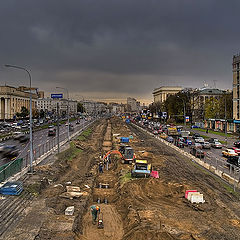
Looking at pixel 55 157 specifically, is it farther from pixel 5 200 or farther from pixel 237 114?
pixel 237 114

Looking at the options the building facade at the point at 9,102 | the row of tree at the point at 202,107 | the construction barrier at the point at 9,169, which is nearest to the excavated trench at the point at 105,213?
the construction barrier at the point at 9,169

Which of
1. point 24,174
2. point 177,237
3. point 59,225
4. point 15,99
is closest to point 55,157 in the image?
point 24,174

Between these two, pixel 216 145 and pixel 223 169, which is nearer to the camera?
pixel 223 169

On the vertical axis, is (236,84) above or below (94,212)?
above

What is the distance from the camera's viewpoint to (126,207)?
1955cm

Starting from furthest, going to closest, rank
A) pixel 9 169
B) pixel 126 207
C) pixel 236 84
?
pixel 236 84, pixel 9 169, pixel 126 207

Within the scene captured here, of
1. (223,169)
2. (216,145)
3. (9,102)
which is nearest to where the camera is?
(223,169)

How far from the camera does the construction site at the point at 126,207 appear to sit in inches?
572

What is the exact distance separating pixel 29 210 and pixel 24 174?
8.87 meters

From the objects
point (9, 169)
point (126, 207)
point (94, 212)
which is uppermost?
point (9, 169)

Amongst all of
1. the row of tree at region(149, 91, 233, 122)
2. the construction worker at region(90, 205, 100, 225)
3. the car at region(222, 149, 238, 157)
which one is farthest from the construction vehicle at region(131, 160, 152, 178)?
the row of tree at region(149, 91, 233, 122)

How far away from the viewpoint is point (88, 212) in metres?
19.1

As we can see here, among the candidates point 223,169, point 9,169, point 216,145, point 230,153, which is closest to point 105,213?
point 9,169

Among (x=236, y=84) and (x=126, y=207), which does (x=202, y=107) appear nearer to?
(x=236, y=84)
